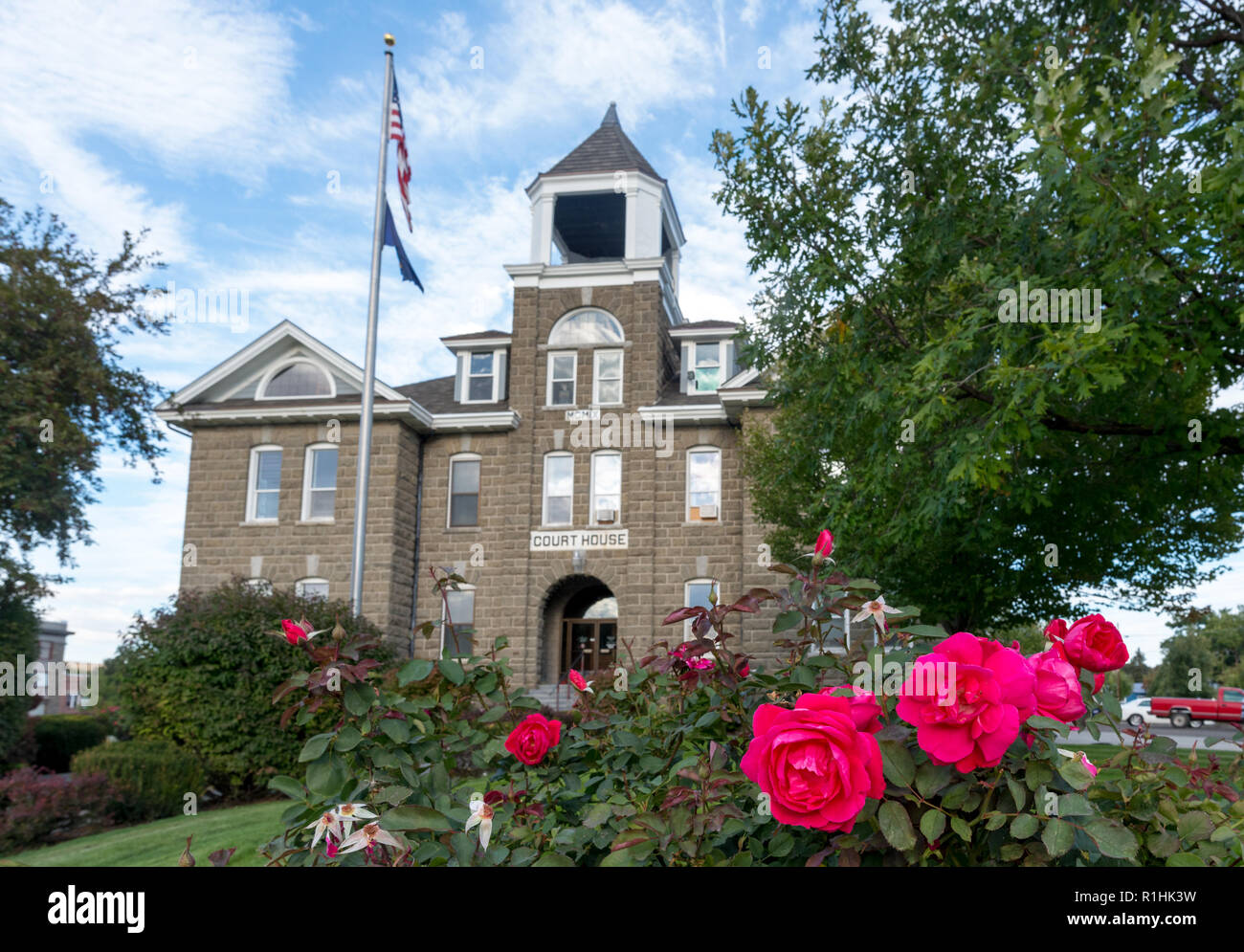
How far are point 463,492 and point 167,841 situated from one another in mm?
16985

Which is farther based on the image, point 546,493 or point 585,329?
point 585,329

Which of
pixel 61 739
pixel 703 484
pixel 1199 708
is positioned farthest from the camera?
pixel 1199 708

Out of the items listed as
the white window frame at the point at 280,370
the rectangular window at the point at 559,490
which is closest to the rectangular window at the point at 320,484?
the white window frame at the point at 280,370

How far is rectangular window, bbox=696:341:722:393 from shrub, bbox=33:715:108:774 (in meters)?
18.2

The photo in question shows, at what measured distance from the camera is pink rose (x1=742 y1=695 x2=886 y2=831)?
1606mm

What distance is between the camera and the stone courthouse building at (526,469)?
25.4m

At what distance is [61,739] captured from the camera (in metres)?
21.1

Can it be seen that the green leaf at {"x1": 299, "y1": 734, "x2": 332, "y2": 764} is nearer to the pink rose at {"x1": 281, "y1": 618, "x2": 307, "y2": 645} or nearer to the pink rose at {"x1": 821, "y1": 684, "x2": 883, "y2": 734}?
the pink rose at {"x1": 281, "y1": 618, "x2": 307, "y2": 645}

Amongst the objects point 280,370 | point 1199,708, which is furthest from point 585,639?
point 1199,708

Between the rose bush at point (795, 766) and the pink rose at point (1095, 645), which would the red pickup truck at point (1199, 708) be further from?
the pink rose at point (1095, 645)

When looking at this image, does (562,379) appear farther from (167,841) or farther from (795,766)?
(795,766)

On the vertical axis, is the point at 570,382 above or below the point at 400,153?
below

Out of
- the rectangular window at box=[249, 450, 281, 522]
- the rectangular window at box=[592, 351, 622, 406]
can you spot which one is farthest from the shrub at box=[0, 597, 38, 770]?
the rectangular window at box=[592, 351, 622, 406]
